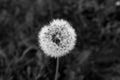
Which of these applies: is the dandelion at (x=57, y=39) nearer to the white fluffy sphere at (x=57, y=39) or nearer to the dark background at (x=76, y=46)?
the white fluffy sphere at (x=57, y=39)

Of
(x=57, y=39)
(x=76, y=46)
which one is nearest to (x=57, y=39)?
(x=57, y=39)

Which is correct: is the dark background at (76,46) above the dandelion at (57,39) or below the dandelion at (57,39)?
above

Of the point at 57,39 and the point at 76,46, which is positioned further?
the point at 76,46

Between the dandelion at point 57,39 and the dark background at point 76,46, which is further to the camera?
the dark background at point 76,46

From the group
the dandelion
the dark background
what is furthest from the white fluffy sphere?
the dark background

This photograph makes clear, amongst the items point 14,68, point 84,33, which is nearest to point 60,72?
point 14,68

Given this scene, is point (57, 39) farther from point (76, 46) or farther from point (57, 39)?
point (76, 46)

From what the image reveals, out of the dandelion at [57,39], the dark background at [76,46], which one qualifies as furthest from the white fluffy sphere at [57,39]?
the dark background at [76,46]
